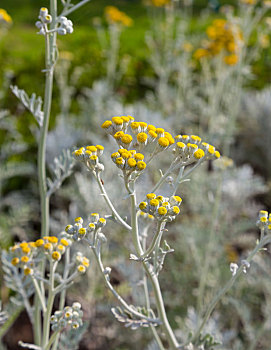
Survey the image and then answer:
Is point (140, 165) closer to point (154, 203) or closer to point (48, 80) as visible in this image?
point (154, 203)

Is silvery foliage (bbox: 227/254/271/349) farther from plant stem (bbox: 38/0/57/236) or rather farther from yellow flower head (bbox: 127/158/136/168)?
yellow flower head (bbox: 127/158/136/168)

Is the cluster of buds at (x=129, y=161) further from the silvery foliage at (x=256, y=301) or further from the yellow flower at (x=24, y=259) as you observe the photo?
the silvery foliage at (x=256, y=301)

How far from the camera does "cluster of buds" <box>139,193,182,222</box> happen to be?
0.86 metres

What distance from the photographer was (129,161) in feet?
2.85

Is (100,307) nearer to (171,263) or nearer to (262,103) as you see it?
(171,263)

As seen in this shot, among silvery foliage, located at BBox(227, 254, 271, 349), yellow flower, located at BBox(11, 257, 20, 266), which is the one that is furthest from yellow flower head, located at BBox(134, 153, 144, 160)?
silvery foliage, located at BBox(227, 254, 271, 349)

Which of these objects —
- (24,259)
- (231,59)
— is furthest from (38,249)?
(231,59)

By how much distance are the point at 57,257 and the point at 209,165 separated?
2708mm

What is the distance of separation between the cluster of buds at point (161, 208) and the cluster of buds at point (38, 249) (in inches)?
12.6

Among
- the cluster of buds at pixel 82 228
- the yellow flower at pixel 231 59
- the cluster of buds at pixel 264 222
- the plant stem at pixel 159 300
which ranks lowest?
the plant stem at pixel 159 300

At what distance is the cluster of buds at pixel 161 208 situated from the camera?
86cm

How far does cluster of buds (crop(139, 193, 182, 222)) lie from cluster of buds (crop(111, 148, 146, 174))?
7cm

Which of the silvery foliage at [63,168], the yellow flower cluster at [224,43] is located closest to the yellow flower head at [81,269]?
the silvery foliage at [63,168]

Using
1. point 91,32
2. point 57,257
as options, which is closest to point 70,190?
point 57,257
